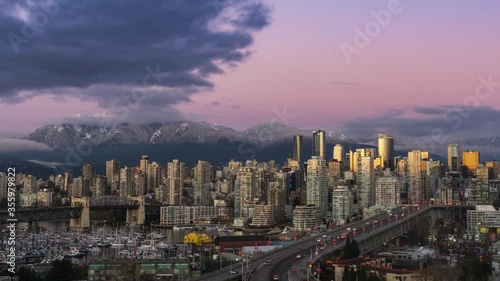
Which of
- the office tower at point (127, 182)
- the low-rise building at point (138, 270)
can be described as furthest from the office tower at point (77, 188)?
the low-rise building at point (138, 270)

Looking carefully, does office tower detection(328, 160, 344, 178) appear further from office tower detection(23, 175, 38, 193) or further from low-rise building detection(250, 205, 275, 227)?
office tower detection(23, 175, 38, 193)

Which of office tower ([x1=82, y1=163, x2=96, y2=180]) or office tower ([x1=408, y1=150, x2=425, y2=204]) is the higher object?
office tower ([x1=82, y1=163, x2=96, y2=180])

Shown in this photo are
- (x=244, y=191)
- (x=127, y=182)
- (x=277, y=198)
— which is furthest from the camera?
(x=127, y=182)

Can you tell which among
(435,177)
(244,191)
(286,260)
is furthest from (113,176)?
(286,260)

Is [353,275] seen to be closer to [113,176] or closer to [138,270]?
[138,270]

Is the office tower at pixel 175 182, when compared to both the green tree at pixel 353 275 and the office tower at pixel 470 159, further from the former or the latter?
the green tree at pixel 353 275

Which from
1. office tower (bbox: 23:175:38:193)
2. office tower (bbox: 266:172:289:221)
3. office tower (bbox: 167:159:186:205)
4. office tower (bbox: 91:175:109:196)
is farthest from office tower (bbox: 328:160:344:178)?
office tower (bbox: 23:175:38:193)
